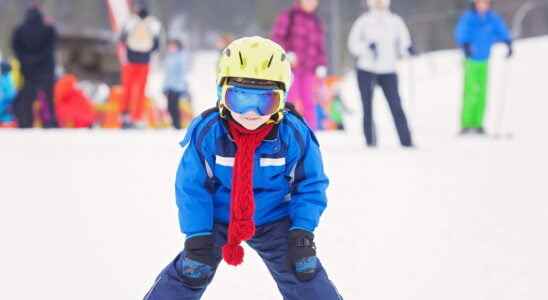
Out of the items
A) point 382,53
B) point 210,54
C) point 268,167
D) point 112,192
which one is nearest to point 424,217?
point 112,192

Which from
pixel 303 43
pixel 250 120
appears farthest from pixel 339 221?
pixel 303 43

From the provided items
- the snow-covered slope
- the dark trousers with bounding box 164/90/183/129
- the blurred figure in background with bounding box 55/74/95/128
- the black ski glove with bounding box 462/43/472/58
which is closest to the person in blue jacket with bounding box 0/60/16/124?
the blurred figure in background with bounding box 55/74/95/128

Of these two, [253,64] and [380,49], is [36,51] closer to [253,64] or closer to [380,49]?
[380,49]

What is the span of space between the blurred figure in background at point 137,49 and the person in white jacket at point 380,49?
2987 millimetres

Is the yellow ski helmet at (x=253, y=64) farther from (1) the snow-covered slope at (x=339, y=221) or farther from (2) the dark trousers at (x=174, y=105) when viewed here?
(2) the dark trousers at (x=174, y=105)

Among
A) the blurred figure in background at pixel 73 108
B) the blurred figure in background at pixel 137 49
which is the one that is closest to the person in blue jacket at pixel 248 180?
the blurred figure in background at pixel 137 49

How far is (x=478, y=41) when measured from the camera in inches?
407

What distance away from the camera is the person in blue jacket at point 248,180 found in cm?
264

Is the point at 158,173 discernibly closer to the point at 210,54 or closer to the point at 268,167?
the point at 268,167

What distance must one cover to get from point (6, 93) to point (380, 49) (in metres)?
6.35

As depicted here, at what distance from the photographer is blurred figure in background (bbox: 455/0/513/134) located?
404 inches

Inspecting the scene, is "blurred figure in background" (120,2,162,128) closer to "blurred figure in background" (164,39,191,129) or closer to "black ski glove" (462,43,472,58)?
"blurred figure in background" (164,39,191,129)

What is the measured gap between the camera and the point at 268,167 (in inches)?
107

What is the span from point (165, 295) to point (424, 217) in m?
2.69
